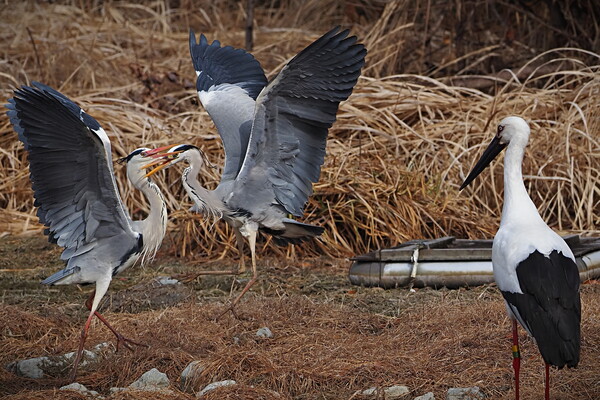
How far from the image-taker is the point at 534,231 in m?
3.72

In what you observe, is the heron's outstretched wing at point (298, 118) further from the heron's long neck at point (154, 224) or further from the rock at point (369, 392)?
the rock at point (369, 392)

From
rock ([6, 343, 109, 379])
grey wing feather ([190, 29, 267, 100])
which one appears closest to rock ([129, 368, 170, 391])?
rock ([6, 343, 109, 379])

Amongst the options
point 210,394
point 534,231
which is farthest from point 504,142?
point 210,394

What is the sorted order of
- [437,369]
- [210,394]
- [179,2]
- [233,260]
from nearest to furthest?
[210,394], [437,369], [233,260], [179,2]

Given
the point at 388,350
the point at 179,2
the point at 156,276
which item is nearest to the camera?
the point at 388,350

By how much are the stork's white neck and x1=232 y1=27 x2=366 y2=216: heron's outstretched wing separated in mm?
1259

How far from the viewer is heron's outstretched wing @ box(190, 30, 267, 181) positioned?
19.0ft

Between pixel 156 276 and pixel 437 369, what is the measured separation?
2784 millimetres

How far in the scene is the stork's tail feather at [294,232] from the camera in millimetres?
5527

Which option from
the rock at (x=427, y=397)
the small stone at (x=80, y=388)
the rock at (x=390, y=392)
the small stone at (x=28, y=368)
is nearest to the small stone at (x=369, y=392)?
the rock at (x=390, y=392)

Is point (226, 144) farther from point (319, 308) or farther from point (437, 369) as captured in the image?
point (437, 369)

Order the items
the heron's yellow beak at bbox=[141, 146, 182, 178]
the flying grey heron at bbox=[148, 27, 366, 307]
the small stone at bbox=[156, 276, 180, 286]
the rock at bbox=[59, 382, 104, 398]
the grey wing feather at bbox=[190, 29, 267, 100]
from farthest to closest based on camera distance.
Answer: the grey wing feather at bbox=[190, 29, 267, 100]
the small stone at bbox=[156, 276, 180, 286]
the flying grey heron at bbox=[148, 27, 366, 307]
the heron's yellow beak at bbox=[141, 146, 182, 178]
the rock at bbox=[59, 382, 104, 398]

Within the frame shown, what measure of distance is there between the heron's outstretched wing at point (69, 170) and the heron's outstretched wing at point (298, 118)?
1041 millimetres

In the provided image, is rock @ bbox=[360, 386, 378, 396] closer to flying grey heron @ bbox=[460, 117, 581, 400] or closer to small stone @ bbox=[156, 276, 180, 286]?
flying grey heron @ bbox=[460, 117, 581, 400]
